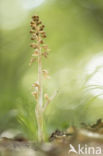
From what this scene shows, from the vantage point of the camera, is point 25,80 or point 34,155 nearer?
point 34,155

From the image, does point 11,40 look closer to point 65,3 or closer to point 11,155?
point 65,3

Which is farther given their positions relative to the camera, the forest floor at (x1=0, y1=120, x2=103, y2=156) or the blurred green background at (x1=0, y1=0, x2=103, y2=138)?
the blurred green background at (x1=0, y1=0, x2=103, y2=138)

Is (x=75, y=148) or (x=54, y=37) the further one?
(x=54, y=37)

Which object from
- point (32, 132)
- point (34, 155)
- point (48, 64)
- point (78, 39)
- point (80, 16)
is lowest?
point (34, 155)

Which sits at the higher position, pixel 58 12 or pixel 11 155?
pixel 58 12

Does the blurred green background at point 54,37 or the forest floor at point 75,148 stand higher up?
the blurred green background at point 54,37

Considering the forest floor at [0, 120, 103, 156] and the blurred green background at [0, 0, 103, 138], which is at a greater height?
the blurred green background at [0, 0, 103, 138]

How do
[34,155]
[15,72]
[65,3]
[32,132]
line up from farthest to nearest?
[65,3] < [15,72] < [32,132] < [34,155]

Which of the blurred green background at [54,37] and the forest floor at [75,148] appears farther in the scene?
the blurred green background at [54,37]

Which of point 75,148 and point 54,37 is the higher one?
point 54,37

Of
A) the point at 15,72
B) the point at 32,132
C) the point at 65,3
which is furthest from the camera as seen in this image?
the point at 65,3

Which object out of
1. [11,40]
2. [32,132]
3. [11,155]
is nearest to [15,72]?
[11,40]
